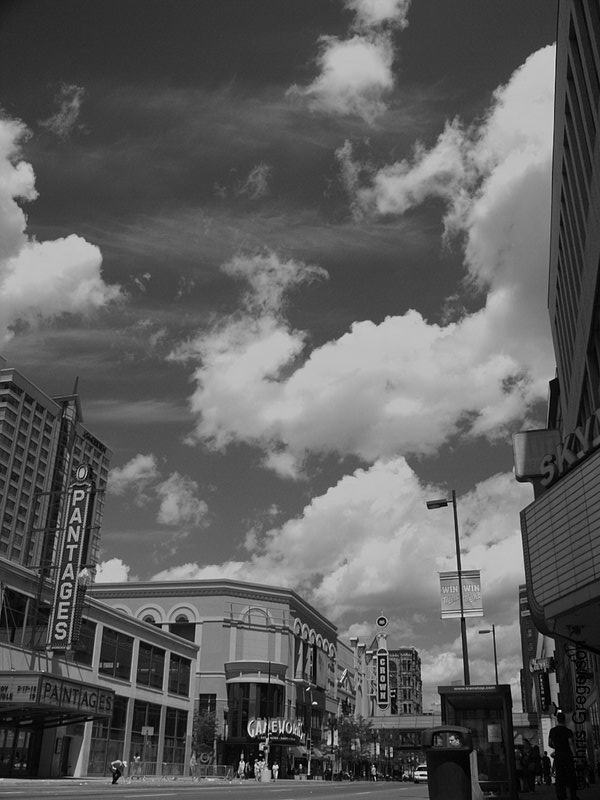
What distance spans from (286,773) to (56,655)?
43.7 metres

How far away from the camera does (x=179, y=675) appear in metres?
71.7

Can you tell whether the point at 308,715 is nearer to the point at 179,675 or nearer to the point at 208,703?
the point at 208,703

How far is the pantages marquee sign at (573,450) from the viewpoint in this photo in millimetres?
18703

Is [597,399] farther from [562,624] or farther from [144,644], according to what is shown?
[144,644]

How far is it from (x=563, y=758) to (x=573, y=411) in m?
20.6

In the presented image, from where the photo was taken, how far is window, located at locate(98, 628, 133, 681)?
183ft

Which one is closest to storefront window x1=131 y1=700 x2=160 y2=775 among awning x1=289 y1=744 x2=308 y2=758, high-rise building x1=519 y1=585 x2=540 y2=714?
awning x1=289 y1=744 x2=308 y2=758

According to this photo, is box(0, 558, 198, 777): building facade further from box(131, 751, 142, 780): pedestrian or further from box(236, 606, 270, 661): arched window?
box(236, 606, 270, 661): arched window

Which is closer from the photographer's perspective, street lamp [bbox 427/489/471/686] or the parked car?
street lamp [bbox 427/489/471/686]

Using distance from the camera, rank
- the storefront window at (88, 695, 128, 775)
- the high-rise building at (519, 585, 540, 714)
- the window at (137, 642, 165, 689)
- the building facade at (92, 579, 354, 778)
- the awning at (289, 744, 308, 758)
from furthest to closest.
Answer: the high-rise building at (519, 585, 540, 714), the awning at (289, 744, 308, 758), the building facade at (92, 579, 354, 778), the window at (137, 642, 165, 689), the storefront window at (88, 695, 128, 775)

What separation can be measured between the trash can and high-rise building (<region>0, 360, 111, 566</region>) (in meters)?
115

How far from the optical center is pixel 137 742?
6081cm

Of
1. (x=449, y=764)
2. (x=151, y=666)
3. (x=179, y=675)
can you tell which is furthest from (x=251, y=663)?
(x=449, y=764)

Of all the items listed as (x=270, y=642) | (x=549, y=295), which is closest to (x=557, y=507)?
(x=549, y=295)
